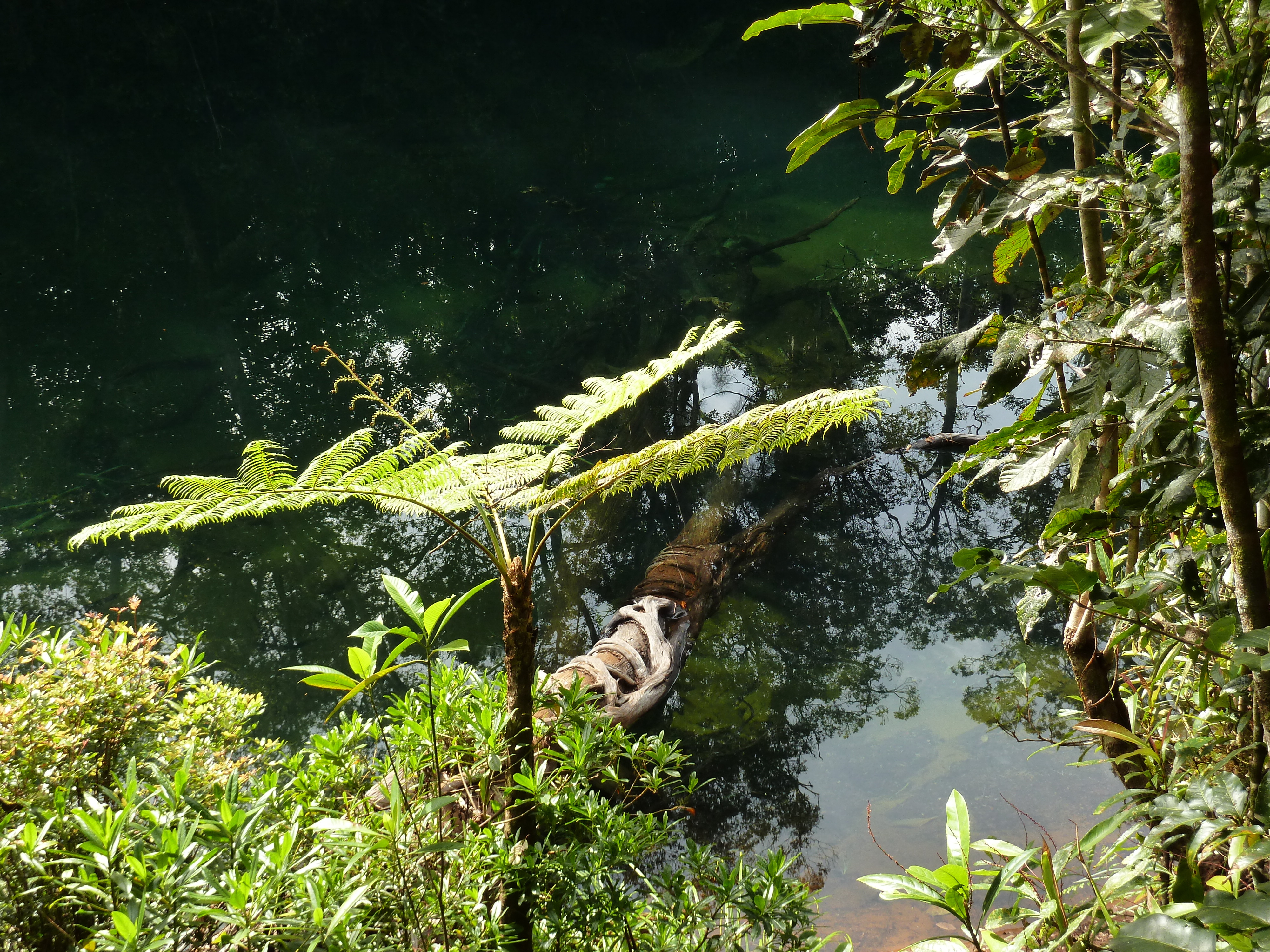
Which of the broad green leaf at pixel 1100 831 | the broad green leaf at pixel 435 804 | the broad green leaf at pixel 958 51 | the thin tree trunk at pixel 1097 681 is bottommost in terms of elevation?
the thin tree trunk at pixel 1097 681

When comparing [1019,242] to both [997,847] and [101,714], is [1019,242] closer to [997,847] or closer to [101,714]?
[997,847]

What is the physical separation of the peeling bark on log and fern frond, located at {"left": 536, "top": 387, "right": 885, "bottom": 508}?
0.51 metres

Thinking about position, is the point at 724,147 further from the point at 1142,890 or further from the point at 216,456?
the point at 1142,890

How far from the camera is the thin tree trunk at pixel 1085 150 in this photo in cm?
96

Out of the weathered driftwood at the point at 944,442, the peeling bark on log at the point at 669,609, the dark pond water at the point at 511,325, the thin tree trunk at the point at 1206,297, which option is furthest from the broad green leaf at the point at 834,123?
the weathered driftwood at the point at 944,442

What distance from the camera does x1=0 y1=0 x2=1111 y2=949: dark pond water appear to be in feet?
8.41

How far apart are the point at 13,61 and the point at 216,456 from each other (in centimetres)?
857

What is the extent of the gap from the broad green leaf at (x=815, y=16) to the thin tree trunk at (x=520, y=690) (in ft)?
3.11

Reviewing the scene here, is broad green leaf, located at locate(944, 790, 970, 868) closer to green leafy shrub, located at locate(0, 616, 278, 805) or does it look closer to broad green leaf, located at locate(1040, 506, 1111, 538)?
broad green leaf, located at locate(1040, 506, 1111, 538)

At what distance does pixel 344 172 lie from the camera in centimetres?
843

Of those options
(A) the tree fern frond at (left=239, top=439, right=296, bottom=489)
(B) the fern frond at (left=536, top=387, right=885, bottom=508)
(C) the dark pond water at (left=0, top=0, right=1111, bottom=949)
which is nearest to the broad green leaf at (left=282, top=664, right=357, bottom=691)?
(A) the tree fern frond at (left=239, top=439, right=296, bottom=489)

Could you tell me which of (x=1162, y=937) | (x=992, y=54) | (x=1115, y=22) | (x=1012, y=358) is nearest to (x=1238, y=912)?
(x=1162, y=937)

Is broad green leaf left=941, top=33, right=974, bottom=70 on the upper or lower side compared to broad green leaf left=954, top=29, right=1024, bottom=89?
upper

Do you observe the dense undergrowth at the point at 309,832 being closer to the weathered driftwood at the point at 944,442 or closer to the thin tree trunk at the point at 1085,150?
the thin tree trunk at the point at 1085,150
